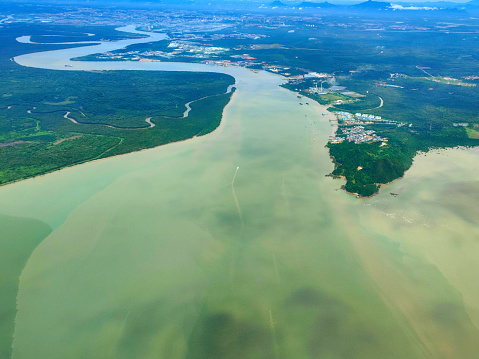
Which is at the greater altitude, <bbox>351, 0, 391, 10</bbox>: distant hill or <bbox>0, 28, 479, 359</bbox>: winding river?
<bbox>0, 28, 479, 359</bbox>: winding river

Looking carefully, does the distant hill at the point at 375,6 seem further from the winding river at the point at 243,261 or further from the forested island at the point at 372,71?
the winding river at the point at 243,261

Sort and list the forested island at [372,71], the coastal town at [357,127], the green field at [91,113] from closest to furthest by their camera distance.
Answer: the green field at [91,113] < the forested island at [372,71] < the coastal town at [357,127]

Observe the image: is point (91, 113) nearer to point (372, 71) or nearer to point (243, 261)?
point (243, 261)

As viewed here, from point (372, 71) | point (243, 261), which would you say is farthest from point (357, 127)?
point (372, 71)

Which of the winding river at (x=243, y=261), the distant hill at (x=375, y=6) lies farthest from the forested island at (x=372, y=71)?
the distant hill at (x=375, y=6)

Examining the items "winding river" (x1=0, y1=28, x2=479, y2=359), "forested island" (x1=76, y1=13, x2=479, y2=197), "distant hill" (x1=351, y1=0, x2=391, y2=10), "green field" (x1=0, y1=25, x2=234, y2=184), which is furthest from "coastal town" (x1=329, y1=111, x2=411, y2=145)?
"distant hill" (x1=351, y1=0, x2=391, y2=10)

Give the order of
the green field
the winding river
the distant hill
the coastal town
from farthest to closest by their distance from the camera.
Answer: the distant hill < the coastal town < the green field < the winding river

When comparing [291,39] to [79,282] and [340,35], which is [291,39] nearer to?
[340,35]

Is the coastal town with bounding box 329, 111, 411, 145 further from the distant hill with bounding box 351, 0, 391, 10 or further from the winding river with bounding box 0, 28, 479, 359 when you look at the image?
the distant hill with bounding box 351, 0, 391, 10

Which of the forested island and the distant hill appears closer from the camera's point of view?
the forested island
